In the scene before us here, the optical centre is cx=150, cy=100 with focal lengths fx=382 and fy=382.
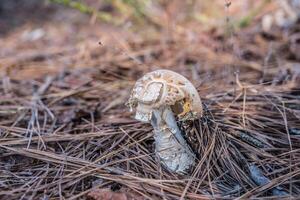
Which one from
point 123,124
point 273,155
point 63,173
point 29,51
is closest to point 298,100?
point 273,155

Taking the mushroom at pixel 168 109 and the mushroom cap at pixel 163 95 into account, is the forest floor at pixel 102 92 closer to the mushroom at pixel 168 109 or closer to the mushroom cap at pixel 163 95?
the mushroom at pixel 168 109

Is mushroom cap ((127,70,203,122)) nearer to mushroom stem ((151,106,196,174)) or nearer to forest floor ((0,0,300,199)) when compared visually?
mushroom stem ((151,106,196,174))

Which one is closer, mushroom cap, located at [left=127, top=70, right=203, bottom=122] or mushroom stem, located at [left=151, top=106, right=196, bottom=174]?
mushroom cap, located at [left=127, top=70, right=203, bottom=122]

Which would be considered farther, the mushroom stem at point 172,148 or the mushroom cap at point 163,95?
the mushroom stem at point 172,148

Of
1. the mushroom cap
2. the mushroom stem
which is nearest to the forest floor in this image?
the mushroom stem

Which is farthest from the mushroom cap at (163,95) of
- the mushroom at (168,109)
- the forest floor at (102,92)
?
the forest floor at (102,92)

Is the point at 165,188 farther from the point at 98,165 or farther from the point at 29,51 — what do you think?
the point at 29,51

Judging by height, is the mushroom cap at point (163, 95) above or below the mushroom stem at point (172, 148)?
above

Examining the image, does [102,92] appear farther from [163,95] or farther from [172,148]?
[163,95]
